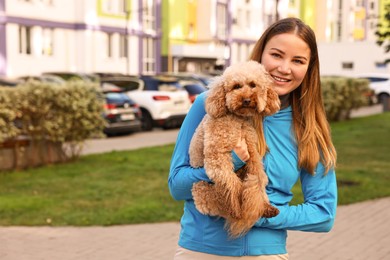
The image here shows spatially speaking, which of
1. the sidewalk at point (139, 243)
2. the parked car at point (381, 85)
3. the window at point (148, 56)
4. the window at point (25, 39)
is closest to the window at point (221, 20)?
the window at point (148, 56)

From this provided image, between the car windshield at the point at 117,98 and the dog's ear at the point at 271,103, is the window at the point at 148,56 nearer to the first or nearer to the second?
the car windshield at the point at 117,98

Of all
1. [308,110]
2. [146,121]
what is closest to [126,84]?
[146,121]

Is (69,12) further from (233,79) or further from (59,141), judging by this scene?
(233,79)

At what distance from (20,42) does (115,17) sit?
8008 millimetres

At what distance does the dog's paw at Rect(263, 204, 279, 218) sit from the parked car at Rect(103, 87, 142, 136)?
15330 mm

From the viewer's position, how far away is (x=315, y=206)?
2.47m

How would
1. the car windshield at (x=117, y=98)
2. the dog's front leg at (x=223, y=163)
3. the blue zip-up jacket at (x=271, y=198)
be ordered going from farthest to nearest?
the car windshield at (x=117, y=98), the blue zip-up jacket at (x=271, y=198), the dog's front leg at (x=223, y=163)

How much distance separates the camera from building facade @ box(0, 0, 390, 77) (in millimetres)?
34562

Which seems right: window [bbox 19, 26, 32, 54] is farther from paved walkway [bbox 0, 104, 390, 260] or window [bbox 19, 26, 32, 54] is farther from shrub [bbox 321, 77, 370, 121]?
paved walkway [bbox 0, 104, 390, 260]

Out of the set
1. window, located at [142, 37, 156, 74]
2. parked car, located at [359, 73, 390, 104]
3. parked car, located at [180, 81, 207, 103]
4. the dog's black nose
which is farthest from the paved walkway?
window, located at [142, 37, 156, 74]

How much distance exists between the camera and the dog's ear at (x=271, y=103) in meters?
2.27

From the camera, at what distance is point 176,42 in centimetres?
4656

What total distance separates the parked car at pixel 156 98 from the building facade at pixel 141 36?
36.6ft

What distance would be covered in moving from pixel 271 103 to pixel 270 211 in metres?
0.40
